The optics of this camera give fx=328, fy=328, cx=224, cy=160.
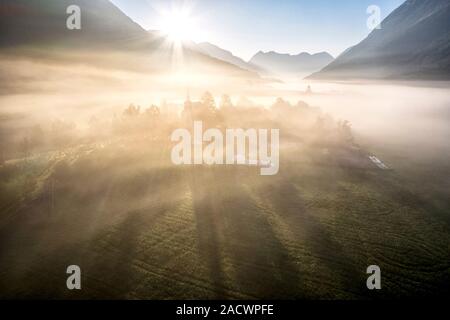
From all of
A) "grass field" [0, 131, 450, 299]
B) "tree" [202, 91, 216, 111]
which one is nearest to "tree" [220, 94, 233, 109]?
"tree" [202, 91, 216, 111]

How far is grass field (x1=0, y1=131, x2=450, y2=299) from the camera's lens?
4391cm

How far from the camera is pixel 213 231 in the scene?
57.0m

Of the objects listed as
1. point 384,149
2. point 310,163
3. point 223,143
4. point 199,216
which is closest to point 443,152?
point 384,149

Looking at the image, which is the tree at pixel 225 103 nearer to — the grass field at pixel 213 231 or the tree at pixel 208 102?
the tree at pixel 208 102

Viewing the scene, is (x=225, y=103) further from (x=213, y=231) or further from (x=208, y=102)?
(x=213, y=231)

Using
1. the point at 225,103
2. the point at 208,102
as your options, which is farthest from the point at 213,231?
the point at 225,103

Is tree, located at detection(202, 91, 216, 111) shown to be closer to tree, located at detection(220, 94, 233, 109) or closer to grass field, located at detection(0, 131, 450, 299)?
tree, located at detection(220, 94, 233, 109)

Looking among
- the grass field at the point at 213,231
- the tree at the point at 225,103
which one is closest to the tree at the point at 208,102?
the tree at the point at 225,103

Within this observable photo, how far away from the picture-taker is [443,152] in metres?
121

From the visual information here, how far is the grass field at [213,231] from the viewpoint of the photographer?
43.9 metres

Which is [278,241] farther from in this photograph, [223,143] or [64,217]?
[223,143]
